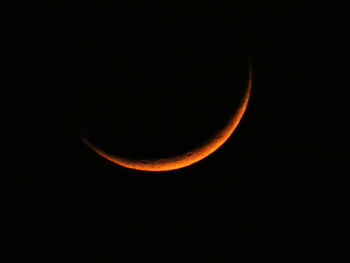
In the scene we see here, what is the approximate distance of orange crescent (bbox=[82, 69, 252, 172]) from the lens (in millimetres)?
1240

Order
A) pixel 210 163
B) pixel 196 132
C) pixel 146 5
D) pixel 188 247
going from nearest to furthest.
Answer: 1. pixel 146 5
2. pixel 196 132
3. pixel 210 163
4. pixel 188 247

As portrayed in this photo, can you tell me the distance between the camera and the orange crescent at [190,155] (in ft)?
4.07

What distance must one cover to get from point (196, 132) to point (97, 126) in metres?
0.40

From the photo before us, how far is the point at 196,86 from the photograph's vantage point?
1.13m

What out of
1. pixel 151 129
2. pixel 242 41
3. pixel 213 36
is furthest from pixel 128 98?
pixel 242 41

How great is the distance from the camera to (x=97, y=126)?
1.20 meters

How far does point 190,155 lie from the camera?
125cm

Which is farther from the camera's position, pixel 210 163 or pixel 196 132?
pixel 210 163

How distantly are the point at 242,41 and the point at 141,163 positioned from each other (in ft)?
2.09

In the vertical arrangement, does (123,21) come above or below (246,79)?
above

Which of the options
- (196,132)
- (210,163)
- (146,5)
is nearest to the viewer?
(146,5)

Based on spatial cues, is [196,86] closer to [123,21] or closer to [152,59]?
[152,59]

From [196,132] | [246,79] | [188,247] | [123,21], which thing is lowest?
[188,247]

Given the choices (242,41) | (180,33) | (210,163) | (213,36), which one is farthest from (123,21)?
(210,163)
